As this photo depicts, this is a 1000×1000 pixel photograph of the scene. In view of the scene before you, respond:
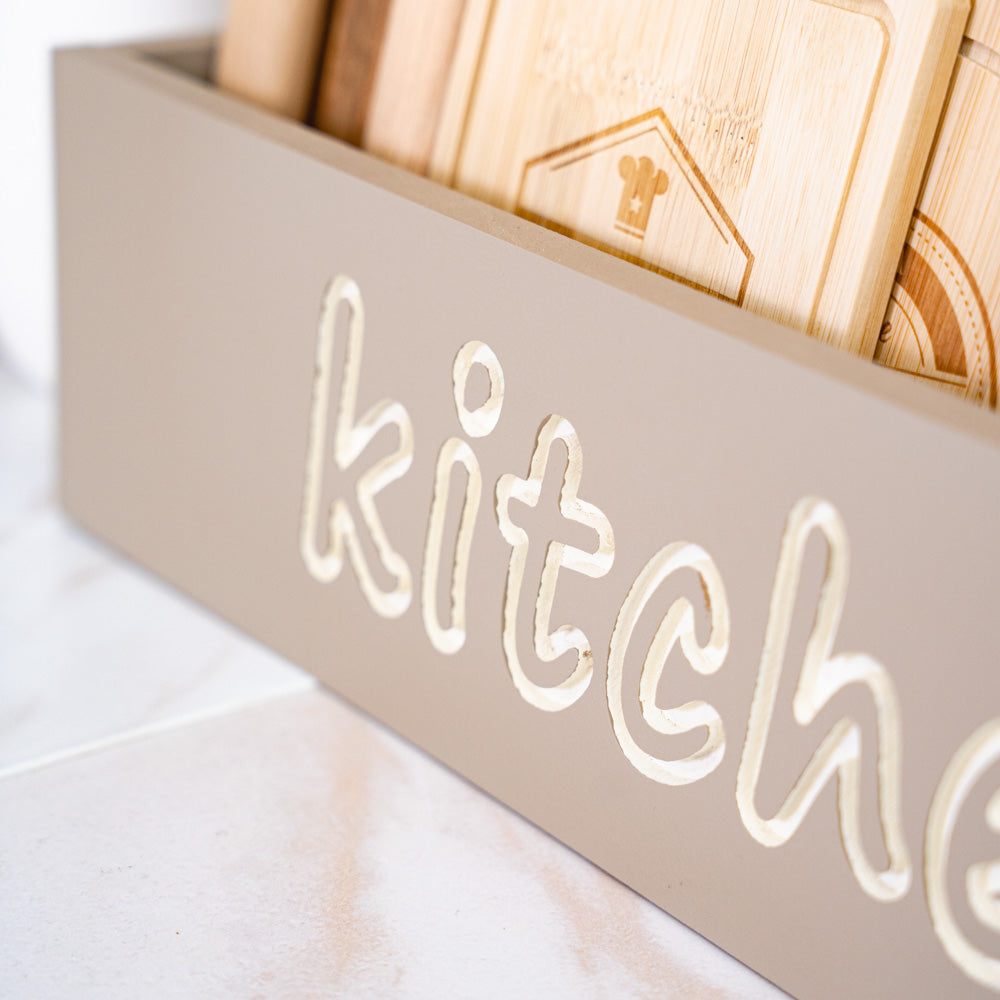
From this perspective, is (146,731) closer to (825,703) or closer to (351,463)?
(351,463)

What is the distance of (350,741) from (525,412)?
15 cm

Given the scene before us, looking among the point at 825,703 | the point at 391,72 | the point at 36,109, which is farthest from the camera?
the point at 36,109

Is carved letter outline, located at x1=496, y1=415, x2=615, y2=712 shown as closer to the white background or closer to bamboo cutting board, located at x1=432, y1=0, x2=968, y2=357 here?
bamboo cutting board, located at x1=432, y1=0, x2=968, y2=357

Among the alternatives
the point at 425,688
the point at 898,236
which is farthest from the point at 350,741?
the point at 898,236

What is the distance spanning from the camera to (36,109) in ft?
1.76

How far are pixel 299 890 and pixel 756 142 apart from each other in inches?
10.3

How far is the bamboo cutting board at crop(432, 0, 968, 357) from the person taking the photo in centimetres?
33

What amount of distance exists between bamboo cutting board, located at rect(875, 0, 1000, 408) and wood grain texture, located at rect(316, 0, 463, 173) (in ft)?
0.56

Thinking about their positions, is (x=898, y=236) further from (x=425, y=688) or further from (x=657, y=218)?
(x=425, y=688)

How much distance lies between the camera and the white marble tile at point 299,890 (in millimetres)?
340

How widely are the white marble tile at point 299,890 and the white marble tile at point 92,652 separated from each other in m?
0.02

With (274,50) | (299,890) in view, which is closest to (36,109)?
(274,50)

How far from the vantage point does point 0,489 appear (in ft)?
1.76

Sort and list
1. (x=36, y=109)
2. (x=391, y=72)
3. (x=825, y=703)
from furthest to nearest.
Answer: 1. (x=36, y=109)
2. (x=391, y=72)
3. (x=825, y=703)
